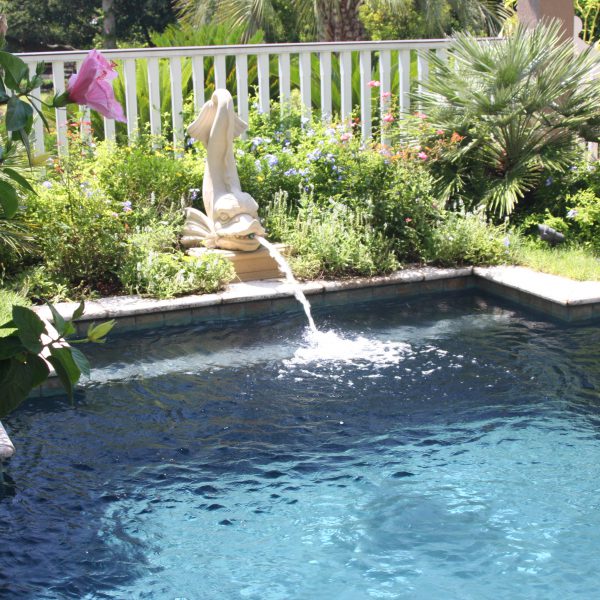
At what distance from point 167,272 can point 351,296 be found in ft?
4.40

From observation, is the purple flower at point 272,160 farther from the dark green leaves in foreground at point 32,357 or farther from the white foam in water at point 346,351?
the dark green leaves in foreground at point 32,357

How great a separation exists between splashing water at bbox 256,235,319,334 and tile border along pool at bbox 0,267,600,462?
5cm

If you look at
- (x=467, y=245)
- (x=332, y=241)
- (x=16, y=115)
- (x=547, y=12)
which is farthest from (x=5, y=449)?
(x=547, y=12)

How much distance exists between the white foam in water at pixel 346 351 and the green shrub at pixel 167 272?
88cm

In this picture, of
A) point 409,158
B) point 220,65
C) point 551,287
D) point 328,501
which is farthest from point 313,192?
point 328,501

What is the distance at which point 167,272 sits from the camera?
6535 millimetres

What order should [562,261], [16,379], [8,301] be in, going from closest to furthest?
[16,379], [8,301], [562,261]

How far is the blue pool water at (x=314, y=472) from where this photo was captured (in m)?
3.32

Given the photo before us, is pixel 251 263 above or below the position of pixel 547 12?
below

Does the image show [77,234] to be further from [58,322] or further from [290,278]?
[58,322]

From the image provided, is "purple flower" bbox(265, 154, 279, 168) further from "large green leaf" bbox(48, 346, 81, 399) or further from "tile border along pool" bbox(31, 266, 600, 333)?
"large green leaf" bbox(48, 346, 81, 399)

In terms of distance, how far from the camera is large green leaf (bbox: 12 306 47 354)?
1735 millimetres

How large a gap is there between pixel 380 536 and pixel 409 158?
4876 mm

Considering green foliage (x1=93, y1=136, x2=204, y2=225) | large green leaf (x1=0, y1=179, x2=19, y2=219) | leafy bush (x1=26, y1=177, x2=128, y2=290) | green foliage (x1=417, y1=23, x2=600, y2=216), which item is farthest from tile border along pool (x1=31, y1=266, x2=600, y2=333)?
large green leaf (x1=0, y1=179, x2=19, y2=219)
